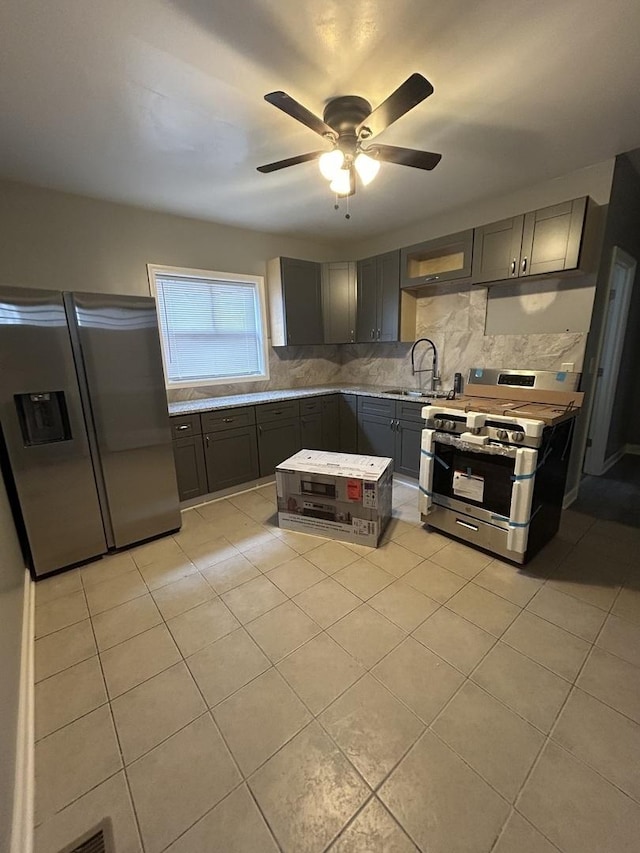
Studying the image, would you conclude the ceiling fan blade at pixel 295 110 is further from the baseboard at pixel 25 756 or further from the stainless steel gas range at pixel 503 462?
the baseboard at pixel 25 756

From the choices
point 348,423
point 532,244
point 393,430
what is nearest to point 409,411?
point 393,430

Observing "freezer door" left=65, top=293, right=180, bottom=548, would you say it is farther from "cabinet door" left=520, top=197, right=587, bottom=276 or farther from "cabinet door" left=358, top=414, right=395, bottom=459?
"cabinet door" left=520, top=197, right=587, bottom=276

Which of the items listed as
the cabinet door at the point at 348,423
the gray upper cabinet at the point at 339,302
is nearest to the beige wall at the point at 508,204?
the gray upper cabinet at the point at 339,302

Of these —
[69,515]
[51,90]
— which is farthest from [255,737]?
[51,90]

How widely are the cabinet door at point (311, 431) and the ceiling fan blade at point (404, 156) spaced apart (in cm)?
245

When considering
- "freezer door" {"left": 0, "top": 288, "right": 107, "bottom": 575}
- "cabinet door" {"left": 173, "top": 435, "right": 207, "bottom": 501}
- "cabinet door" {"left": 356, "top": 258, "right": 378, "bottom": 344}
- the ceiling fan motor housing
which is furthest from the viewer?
"cabinet door" {"left": 356, "top": 258, "right": 378, "bottom": 344}

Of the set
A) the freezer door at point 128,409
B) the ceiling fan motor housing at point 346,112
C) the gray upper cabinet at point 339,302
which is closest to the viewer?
the ceiling fan motor housing at point 346,112

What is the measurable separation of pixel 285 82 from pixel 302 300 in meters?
2.37

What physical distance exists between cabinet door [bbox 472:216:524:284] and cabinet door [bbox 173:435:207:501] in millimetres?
2840

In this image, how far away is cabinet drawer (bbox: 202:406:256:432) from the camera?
3.18m

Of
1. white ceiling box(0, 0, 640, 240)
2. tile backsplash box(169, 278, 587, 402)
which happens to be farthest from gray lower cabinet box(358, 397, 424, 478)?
white ceiling box(0, 0, 640, 240)

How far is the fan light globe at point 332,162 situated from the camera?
175cm

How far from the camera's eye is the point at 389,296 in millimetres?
3857

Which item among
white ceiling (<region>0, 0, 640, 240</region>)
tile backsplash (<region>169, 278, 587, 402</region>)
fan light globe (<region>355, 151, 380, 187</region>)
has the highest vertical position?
white ceiling (<region>0, 0, 640, 240</region>)
